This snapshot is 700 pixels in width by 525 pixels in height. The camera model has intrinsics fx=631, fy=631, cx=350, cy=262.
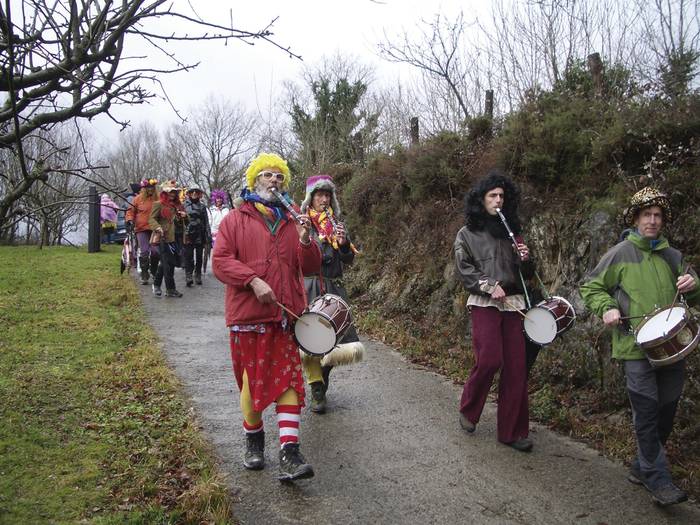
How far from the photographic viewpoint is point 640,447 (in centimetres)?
375

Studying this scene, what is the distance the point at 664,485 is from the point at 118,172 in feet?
138

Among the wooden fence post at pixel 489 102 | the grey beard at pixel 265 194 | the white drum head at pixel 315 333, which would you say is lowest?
the white drum head at pixel 315 333

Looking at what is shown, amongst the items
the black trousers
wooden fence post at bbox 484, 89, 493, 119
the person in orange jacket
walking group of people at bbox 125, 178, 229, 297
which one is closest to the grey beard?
walking group of people at bbox 125, 178, 229, 297

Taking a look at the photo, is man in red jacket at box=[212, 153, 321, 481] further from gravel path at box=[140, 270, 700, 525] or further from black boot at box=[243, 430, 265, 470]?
gravel path at box=[140, 270, 700, 525]

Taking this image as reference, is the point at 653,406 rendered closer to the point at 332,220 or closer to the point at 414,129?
the point at 332,220

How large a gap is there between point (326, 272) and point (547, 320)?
75.8 inches

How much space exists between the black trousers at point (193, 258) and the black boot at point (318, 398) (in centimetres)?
740

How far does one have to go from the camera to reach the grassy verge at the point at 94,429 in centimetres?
347

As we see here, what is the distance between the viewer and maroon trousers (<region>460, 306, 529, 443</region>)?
450cm

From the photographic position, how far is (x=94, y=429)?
4.62 metres

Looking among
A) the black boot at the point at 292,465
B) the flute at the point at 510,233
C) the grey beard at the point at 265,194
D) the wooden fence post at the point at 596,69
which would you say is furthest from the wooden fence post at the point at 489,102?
the black boot at the point at 292,465

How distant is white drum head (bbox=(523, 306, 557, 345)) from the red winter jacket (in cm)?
163

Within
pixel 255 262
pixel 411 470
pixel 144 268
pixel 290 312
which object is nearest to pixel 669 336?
pixel 411 470

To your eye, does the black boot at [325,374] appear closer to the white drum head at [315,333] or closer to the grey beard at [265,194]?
the white drum head at [315,333]
